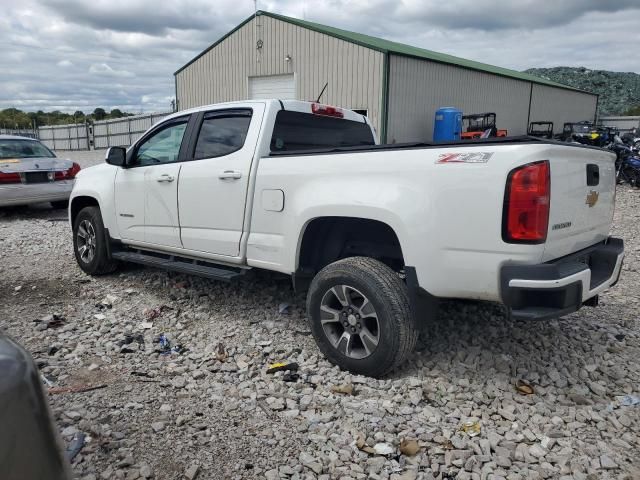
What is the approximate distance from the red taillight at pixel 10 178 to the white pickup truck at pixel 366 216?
5.18m

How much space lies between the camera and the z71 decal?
2.92m

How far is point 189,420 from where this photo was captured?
3.07 meters

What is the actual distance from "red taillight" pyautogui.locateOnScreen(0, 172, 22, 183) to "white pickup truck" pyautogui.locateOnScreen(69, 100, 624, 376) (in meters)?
5.18

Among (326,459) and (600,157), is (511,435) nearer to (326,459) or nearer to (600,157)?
(326,459)

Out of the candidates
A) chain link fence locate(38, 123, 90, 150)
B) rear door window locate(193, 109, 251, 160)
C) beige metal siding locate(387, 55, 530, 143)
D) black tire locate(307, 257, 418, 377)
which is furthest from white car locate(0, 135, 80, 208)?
chain link fence locate(38, 123, 90, 150)

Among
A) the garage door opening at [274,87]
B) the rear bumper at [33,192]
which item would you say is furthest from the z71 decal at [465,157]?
the garage door opening at [274,87]

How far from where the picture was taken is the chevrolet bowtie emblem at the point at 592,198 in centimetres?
338

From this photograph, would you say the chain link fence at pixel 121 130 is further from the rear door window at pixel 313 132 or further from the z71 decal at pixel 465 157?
the z71 decal at pixel 465 157

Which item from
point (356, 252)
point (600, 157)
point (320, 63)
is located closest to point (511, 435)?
point (356, 252)

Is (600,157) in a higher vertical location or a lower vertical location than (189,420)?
higher

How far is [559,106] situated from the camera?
94.9 ft

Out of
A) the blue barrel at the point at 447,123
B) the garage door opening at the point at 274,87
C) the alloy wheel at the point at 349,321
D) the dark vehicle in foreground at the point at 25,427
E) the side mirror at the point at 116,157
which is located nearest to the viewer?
the dark vehicle in foreground at the point at 25,427

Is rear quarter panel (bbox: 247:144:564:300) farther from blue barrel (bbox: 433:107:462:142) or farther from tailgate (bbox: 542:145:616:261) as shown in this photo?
blue barrel (bbox: 433:107:462:142)

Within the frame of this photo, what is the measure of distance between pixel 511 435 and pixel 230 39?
18848 millimetres
